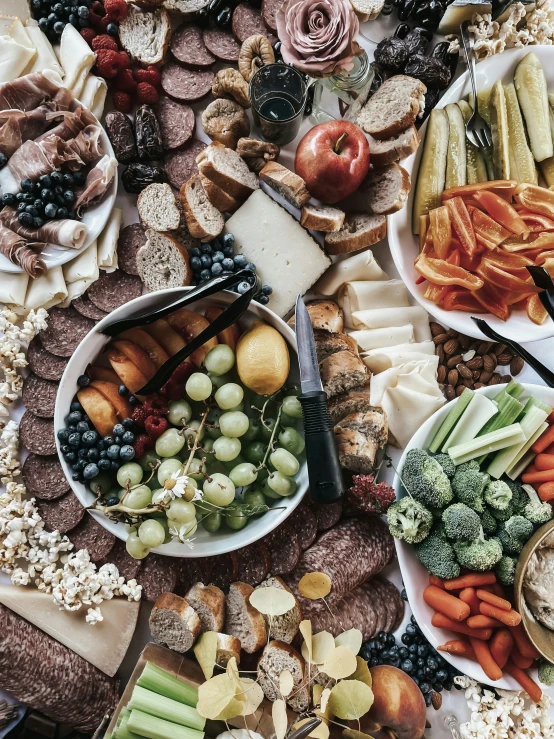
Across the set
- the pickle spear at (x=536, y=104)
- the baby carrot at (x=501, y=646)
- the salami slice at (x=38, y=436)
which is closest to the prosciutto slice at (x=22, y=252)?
the salami slice at (x=38, y=436)

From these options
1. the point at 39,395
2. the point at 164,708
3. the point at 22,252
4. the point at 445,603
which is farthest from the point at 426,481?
the point at 22,252

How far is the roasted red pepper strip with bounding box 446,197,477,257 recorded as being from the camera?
1706mm

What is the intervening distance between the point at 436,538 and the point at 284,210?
98 centimetres

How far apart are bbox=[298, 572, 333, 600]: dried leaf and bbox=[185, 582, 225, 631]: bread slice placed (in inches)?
10.2

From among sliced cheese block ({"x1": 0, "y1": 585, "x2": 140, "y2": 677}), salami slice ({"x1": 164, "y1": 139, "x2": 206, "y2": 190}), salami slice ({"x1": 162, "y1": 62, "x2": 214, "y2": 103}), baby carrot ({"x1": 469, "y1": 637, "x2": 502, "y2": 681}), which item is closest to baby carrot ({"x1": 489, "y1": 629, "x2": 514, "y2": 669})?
baby carrot ({"x1": 469, "y1": 637, "x2": 502, "y2": 681})

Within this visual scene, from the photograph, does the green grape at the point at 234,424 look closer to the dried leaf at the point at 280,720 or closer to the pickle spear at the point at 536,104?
the dried leaf at the point at 280,720

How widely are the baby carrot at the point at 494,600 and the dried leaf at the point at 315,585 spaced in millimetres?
407

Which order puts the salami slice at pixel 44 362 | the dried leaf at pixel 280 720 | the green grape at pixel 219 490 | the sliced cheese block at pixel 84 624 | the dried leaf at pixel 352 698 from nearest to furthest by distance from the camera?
the dried leaf at pixel 280 720, the dried leaf at pixel 352 698, the green grape at pixel 219 490, the sliced cheese block at pixel 84 624, the salami slice at pixel 44 362

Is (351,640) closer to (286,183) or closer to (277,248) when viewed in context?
(277,248)

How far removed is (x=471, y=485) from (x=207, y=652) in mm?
787

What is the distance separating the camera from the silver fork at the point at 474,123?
175cm

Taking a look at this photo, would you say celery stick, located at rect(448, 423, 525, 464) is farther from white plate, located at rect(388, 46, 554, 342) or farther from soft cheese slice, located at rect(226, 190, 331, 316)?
soft cheese slice, located at rect(226, 190, 331, 316)

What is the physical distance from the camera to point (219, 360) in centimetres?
158

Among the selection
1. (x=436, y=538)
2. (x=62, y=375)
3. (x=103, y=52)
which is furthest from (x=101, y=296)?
(x=436, y=538)
